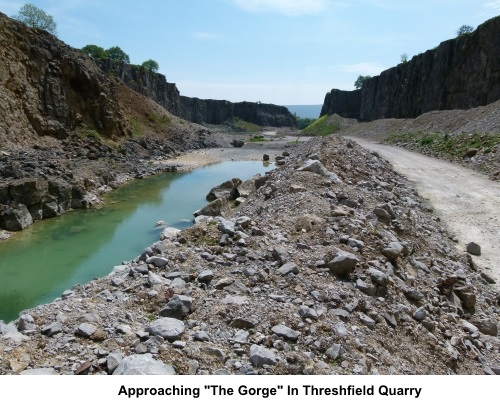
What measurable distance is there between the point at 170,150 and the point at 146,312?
51114 mm

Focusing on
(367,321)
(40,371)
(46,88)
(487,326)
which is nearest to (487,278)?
(487,326)

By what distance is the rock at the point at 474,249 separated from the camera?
41.8 feet

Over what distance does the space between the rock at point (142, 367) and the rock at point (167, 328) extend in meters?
0.62

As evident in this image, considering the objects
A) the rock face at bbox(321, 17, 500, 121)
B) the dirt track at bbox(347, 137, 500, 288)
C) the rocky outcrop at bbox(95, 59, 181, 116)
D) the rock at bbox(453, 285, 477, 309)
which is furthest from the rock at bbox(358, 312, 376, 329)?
the rocky outcrop at bbox(95, 59, 181, 116)

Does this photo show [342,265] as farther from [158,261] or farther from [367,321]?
[158,261]

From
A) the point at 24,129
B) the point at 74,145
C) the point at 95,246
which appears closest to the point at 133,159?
the point at 74,145

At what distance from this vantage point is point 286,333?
642cm

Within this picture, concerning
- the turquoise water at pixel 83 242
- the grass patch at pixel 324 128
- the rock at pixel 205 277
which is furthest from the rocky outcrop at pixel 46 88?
the grass patch at pixel 324 128

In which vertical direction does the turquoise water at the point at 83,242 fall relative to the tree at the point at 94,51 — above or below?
below

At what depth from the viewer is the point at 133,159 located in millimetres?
45000

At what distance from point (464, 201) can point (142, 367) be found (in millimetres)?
16879

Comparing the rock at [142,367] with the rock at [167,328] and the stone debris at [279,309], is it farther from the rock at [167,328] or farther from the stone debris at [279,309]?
the rock at [167,328]

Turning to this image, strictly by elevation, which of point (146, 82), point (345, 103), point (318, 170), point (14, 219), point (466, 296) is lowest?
point (14, 219)

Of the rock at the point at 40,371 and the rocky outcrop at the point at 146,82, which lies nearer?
the rock at the point at 40,371
